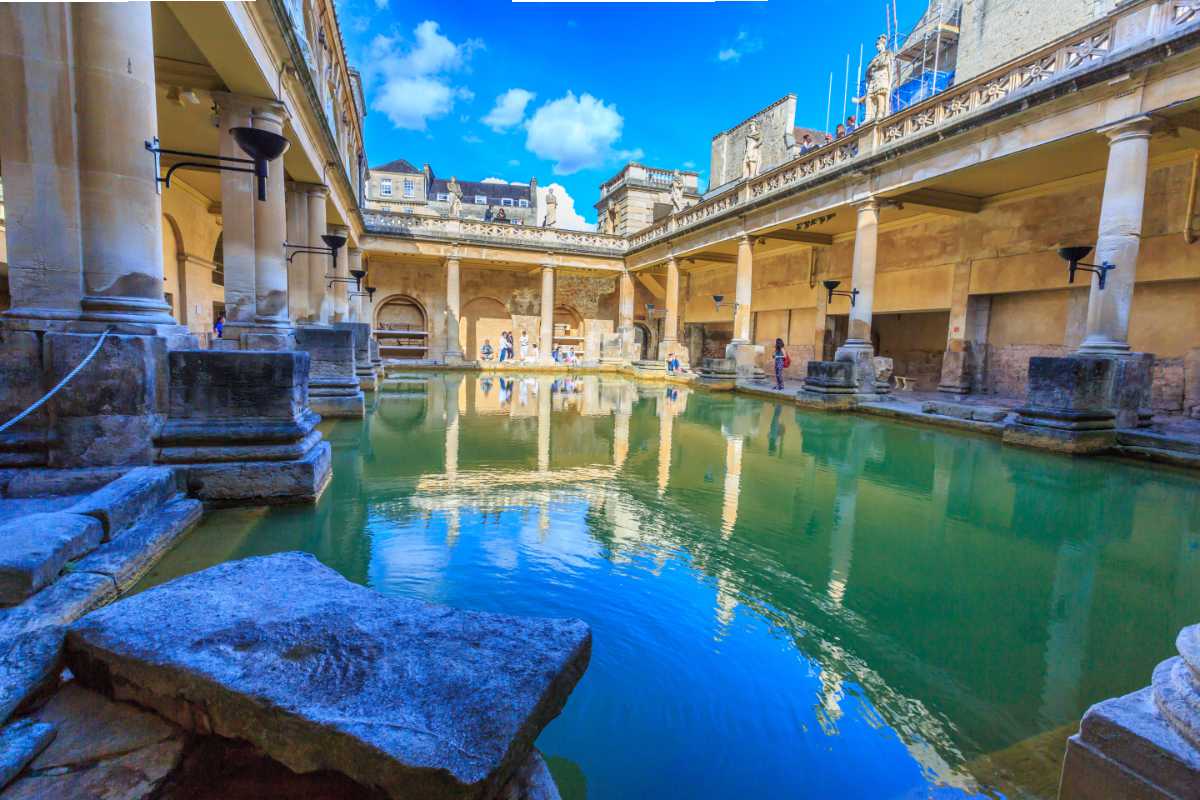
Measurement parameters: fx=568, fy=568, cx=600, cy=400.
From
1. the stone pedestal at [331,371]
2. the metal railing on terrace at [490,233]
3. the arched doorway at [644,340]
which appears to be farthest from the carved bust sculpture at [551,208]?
the stone pedestal at [331,371]

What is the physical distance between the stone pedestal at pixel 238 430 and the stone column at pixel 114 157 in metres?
0.49

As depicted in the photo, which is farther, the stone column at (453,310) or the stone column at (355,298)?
the stone column at (453,310)

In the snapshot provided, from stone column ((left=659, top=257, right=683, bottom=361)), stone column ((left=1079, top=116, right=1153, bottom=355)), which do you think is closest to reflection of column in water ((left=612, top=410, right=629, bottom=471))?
stone column ((left=1079, top=116, right=1153, bottom=355))

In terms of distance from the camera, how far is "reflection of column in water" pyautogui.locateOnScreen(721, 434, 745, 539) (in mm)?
4121

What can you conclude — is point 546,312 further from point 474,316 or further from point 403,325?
point 403,325

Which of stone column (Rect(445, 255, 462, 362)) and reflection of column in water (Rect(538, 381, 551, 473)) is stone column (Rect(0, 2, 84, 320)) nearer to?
reflection of column in water (Rect(538, 381, 551, 473))

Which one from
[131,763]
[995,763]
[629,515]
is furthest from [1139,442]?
[131,763]

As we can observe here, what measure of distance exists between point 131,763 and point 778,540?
333 cm

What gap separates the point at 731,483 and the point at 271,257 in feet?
21.7

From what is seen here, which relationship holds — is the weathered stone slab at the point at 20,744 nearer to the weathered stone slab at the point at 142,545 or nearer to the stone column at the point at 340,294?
the weathered stone slab at the point at 142,545

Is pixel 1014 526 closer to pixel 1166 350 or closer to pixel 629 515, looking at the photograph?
pixel 629 515

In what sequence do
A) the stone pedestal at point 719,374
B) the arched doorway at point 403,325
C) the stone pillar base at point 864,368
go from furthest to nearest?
the arched doorway at point 403,325 < the stone pedestal at point 719,374 < the stone pillar base at point 864,368

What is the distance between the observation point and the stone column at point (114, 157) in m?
3.55

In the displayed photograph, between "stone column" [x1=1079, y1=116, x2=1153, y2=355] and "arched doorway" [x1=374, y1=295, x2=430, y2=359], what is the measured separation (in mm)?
22570
